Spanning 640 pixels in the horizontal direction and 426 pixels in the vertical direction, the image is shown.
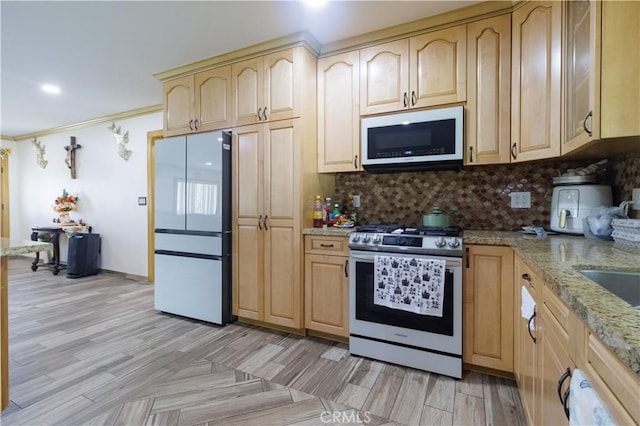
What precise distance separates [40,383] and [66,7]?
2.43 m

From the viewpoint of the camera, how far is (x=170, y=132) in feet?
9.88

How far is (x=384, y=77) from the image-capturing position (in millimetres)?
Result: 2336

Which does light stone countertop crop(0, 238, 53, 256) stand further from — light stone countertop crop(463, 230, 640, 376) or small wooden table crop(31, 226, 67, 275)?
small wooden table crop(31, 226, 67, 275)

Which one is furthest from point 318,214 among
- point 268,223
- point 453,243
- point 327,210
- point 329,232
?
point 453,243

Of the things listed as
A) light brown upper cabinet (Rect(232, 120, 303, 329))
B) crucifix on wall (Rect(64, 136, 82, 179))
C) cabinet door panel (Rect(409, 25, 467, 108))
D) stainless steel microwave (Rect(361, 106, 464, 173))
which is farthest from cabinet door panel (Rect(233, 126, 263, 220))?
crucifix on wall (Rect(64, 136, 82, 179))

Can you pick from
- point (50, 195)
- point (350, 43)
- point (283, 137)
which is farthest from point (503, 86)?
point (50, 195)

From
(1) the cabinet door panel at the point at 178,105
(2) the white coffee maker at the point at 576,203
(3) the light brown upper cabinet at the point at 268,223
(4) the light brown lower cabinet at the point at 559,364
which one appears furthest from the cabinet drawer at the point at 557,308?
(1) the cabinet door panel at the point at 178,105

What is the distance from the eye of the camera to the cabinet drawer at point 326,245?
2.27 metres

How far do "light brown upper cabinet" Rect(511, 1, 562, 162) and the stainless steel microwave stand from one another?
353mm

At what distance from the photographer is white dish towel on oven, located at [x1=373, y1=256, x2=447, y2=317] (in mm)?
1877

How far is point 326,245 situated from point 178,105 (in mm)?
2054

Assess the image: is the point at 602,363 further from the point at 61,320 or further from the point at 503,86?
the point at 61,320

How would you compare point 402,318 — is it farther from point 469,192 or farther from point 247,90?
point 247,90

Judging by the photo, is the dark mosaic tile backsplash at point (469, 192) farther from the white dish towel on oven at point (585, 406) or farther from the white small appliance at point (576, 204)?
the white dish towel on oven at point (585, 406)
